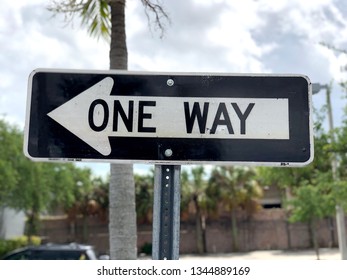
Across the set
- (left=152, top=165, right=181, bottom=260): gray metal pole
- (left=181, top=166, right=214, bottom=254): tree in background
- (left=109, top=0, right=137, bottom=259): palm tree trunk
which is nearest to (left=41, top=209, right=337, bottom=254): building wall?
(left=181, top=166, right=214, bottom=254): tree in background

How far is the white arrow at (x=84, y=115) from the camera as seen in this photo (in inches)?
55.7

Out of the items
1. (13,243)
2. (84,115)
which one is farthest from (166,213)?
(13,243)

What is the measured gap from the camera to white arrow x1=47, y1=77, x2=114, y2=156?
4.64 feet

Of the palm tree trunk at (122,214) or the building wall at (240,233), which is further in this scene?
the building wall at (240,233)

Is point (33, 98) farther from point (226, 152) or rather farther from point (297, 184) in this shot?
point (297, 184)

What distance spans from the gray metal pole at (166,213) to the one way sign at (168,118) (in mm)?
51

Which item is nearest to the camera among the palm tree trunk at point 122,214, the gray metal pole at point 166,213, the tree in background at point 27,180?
the gray metal pole at point 166,213

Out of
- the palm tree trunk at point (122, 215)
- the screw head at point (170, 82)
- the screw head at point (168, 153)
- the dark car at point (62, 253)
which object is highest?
the screw head at point (170, 82)

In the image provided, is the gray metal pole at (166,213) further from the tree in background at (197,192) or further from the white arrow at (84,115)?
the tree in background at (197,192)

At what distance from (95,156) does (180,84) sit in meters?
0.37

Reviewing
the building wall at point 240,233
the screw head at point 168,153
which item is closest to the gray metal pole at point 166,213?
the screw head at point 168,153

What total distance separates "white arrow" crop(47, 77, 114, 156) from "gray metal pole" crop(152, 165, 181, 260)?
0.67 feet

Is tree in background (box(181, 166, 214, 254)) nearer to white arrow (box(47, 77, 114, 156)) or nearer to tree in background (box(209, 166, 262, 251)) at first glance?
tree in background (box(209, 166, 262, 251))

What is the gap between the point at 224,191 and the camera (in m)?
26.2
